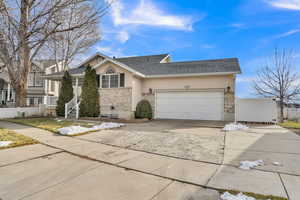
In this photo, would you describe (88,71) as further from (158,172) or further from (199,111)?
(158,172)

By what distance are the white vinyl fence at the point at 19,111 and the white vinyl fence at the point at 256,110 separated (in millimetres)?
16097


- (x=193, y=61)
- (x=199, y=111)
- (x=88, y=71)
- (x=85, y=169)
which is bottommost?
(x=85, y=169)

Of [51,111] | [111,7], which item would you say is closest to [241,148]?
[111,7]

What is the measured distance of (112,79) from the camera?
43.1 ft

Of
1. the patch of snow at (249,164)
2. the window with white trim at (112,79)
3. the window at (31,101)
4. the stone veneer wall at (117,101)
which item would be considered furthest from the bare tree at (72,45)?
the patch of snow at (249,164)

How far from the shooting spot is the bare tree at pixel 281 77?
15719mm

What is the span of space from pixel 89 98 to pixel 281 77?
17.8 metres

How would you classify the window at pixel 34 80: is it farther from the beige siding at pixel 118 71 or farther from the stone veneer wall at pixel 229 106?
the stone veneer wall at pixel 229 106

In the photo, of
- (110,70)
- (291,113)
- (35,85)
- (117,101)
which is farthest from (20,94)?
(291,113)

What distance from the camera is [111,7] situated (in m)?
9.95

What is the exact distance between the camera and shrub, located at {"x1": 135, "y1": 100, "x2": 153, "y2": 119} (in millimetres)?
12438

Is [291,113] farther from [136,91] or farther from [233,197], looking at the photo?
[233,197]

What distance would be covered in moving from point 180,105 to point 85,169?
9.85 m

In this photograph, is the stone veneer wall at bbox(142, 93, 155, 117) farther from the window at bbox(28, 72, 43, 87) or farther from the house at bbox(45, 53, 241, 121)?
the window at bbox(28, 72, 43, 87)
